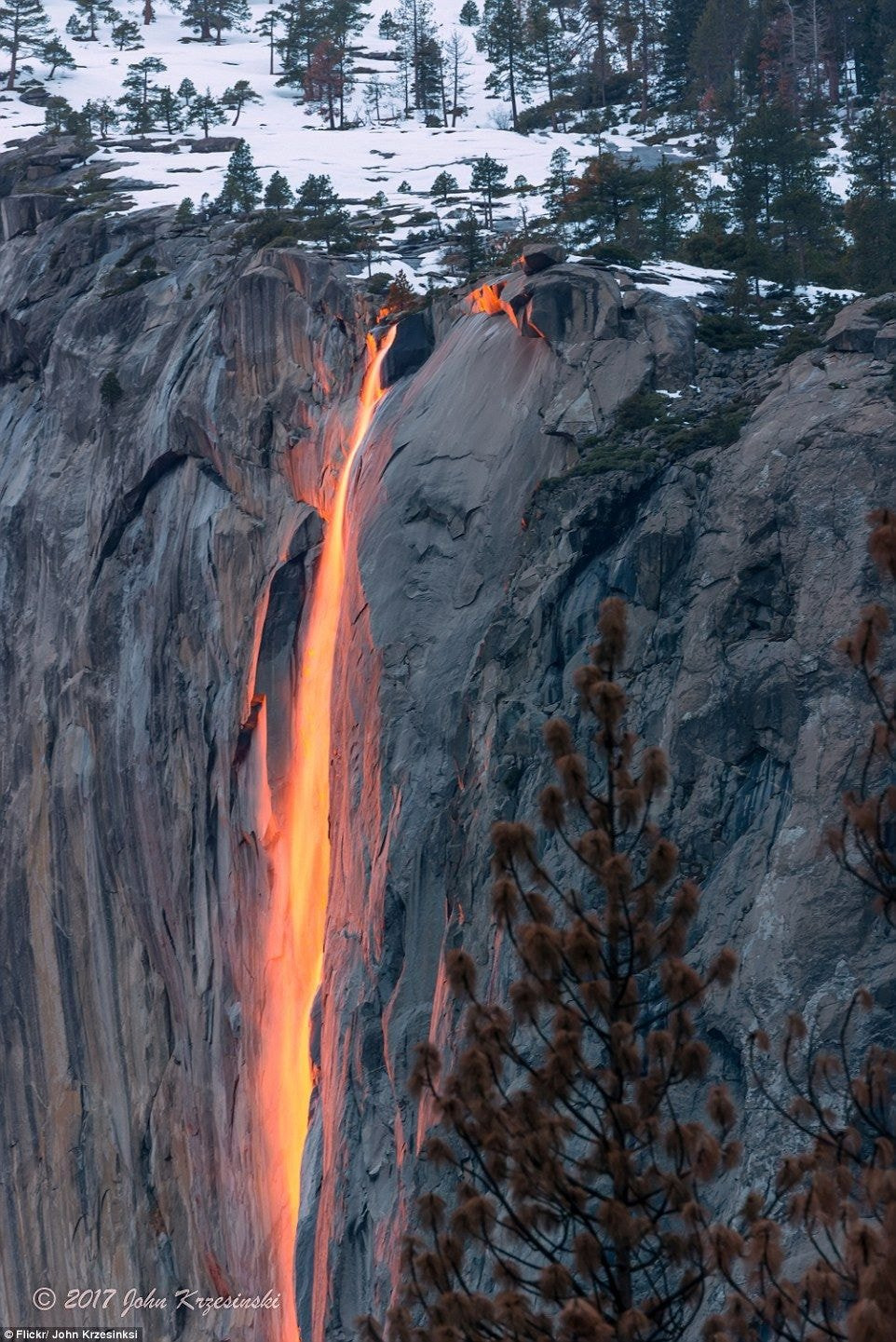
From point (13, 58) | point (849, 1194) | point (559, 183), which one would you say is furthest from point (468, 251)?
point (13, 58)

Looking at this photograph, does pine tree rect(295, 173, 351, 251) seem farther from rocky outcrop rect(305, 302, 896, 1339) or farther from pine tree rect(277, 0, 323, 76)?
pine tree rect(277, 0, 323, 76)

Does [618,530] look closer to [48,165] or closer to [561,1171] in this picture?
[561,1171]

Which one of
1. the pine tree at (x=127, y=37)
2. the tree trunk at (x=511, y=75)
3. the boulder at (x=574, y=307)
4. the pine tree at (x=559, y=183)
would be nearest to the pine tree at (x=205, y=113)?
the tree trunk at (x=511, y=75)

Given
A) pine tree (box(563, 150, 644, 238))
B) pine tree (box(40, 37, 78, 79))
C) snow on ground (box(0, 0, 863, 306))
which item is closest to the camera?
pine tree (box(563, 150, 644, 238))

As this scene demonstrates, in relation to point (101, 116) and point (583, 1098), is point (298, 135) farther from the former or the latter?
point (583, 1098)

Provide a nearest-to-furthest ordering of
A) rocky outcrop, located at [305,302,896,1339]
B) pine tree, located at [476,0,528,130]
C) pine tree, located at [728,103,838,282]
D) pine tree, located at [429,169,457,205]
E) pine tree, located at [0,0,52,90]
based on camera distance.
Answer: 1. rocky outcrop, located at [305,302,896,1339]
2. pine tree, located at [728,103,838,282]
3. pine tree, located at [429,169,457,205]
4. pine tree, located at [476,0,528,130]
5. pine tree, located at [0,0,52,90]

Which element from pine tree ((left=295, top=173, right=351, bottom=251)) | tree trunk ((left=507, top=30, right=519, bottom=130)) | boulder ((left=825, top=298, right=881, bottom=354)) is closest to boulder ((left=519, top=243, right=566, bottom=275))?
boulder ((left=825, top=298, right=881, bottom=354))

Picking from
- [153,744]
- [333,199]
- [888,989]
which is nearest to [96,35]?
[333,199]
